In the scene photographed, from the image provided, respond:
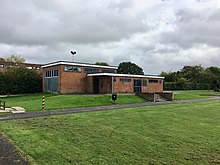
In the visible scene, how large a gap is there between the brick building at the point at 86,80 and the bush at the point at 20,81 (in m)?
4.99

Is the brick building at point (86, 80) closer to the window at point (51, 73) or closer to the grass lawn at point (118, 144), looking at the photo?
the window at point (51, 73)

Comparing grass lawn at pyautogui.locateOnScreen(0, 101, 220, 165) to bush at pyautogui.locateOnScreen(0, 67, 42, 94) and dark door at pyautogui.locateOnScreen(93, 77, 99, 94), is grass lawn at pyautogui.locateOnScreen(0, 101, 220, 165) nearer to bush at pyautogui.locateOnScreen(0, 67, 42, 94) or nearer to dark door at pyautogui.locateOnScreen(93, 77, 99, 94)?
dark door at pyautogui.locateOnScreen(93, 77, 99, 94)

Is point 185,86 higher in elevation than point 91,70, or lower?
lower

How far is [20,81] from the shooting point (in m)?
43.1

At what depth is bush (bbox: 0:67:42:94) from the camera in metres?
41.8

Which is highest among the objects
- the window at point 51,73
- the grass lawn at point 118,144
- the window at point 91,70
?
the window at point 91,70

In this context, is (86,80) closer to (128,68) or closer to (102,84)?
(102,84)

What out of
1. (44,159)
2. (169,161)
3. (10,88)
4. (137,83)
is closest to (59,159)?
(44,159)

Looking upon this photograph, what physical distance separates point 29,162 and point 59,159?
766mm

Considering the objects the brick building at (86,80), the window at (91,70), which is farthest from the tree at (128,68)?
the window at (91,70)

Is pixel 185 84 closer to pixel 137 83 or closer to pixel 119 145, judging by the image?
pixel 137 83

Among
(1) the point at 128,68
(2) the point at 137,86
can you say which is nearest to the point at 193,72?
(1) the point at 128,68

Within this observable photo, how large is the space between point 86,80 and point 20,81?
14.4 meters

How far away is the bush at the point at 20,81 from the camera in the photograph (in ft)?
137
